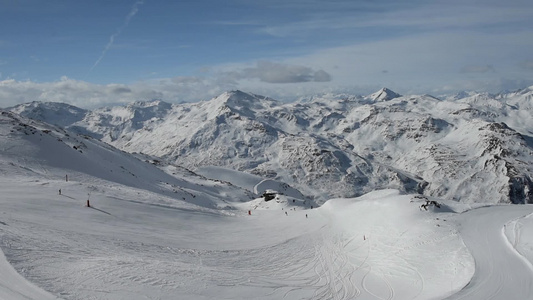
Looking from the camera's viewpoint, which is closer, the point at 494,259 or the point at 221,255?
the point at 494,259

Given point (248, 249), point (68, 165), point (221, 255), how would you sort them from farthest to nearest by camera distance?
point (68, 165)
point (248, 249)
point (221, 255)

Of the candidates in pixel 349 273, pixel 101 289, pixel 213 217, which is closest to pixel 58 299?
pixel 101 289

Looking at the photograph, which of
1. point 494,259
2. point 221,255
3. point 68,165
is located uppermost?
point 494,259

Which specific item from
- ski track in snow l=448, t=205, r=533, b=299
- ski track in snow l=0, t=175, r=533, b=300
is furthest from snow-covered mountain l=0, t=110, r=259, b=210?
ski track in snow l=448, t=205, r=533, b=299

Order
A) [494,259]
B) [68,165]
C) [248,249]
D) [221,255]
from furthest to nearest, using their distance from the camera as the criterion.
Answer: [68,165] → [248,249] → [221,255] → [494,259]

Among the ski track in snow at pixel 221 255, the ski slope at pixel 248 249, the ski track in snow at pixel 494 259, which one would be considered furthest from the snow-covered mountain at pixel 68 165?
the ski track in snow at pixel 494 259

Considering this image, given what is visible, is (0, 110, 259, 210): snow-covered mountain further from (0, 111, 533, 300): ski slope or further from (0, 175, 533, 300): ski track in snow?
(0, 175, 533, 300): ski track in snow

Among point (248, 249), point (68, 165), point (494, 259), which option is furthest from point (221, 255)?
point (68, 165)

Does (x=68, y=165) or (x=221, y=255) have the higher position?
(x=221, y=255)

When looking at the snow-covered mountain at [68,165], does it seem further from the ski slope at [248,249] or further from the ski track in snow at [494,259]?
the ski track in snow at [494,259]

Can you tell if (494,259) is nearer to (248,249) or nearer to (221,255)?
(248,249)

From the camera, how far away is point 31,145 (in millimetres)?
59906

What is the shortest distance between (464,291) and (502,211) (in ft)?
60.9

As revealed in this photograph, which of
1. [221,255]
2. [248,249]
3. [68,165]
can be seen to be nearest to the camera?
[221,255]
